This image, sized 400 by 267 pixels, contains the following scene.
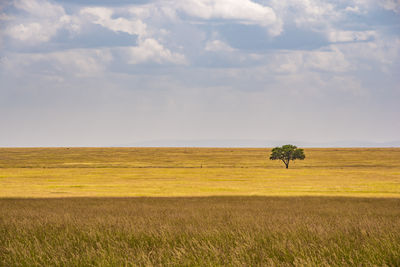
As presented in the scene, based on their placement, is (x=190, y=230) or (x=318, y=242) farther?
(x=190, y=230)

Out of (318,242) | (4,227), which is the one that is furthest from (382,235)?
(4,227)

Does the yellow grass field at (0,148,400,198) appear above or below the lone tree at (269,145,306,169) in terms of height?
below

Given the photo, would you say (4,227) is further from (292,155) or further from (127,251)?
(292,155)

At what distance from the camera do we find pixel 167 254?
7828 mm

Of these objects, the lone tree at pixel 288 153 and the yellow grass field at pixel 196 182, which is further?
the lone tree at pixel 288 153

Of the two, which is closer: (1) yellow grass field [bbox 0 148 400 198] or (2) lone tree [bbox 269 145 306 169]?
(1) yellow grass field [bbox 0 148 400 198]

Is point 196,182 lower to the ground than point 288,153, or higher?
lower

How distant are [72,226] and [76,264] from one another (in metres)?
4.12

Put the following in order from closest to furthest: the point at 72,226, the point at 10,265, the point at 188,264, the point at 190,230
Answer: the point at 188,264 < the point at 10,265 < the point at 190,230 < the point at 72,226

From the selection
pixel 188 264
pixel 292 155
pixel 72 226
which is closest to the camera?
pixel 188 264

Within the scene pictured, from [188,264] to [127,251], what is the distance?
4.88ft

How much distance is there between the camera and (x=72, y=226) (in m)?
11.0

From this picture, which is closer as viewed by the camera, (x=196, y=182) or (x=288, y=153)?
(x=196, y=182)

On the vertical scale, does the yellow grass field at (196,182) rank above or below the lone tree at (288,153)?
below
